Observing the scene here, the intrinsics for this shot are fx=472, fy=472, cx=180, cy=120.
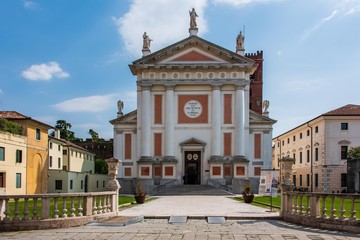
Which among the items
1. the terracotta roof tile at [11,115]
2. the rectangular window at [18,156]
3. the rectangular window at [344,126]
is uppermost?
the terracotta roof tile at [11,115]

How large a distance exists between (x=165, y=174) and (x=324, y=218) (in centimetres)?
3486

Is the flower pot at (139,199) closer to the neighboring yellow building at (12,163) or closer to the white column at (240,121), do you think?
the neighboring yellow building at (12,163)

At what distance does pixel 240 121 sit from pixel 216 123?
257cm

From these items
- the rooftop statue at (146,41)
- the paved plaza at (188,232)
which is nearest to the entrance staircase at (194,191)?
the rooftop statue at (146,41)

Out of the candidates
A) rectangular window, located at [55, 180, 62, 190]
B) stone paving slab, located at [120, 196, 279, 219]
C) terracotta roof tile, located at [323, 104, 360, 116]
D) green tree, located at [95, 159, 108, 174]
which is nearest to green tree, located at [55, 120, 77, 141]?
green tree, located at [95, 159, 108, 174]

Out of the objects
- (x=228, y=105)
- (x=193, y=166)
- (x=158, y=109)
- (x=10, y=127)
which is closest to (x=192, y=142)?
(x=193, y=166)

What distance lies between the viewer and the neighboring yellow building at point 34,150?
47.2 meters

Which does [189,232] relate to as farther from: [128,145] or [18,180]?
[128,145]

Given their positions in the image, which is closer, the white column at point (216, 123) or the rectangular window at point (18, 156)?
the rectangular window at point (18, 156)

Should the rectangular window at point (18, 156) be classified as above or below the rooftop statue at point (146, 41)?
below

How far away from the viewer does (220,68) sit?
166 feet

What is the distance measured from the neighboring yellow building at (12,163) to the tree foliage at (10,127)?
2.48 feet

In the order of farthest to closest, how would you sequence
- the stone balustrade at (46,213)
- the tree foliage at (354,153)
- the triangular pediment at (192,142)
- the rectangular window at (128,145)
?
the tree foliage at (354,153)
the rectangular window at (128,145)
the triangular pediment at (192,142)
the stone balustrade at (46,213)

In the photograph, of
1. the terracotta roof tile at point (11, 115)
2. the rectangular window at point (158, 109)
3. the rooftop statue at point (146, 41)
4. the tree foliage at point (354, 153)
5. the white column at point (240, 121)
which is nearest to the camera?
the terracotta roof tile at point (11, 115)
